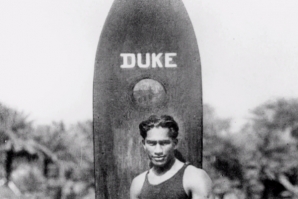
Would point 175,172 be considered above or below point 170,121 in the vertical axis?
below

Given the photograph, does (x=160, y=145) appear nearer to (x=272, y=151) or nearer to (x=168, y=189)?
(x=168, y=189)

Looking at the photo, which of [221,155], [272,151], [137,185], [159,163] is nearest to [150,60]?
[159,163]

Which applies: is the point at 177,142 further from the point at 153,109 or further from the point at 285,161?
the point at 285,161

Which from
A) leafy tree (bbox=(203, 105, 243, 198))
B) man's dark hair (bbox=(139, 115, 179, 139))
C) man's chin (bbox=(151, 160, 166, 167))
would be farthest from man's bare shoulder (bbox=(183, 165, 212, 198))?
leafy tree (bbox=(203, 105, 243, 198))

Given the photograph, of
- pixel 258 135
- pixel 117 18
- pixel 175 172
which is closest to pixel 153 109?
pixel 175 172

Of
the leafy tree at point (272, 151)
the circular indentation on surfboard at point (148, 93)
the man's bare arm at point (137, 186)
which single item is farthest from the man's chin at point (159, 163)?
the leafy tree at point (272, 151)

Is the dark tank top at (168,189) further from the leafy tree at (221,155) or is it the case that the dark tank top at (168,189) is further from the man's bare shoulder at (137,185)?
the leafy tree at (221,155)

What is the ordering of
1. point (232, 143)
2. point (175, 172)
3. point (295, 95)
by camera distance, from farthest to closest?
point (232, 143)
point (295, 95)
point (175, 172)

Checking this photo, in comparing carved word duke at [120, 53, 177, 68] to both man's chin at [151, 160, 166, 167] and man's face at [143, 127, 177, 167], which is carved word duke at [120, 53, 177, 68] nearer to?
man's face at [143, 127, 177, 167]
